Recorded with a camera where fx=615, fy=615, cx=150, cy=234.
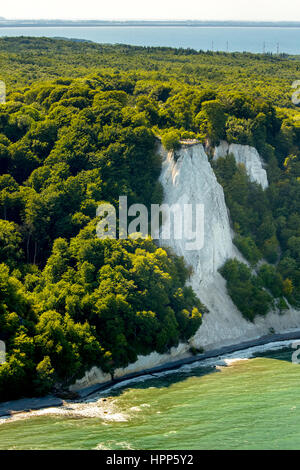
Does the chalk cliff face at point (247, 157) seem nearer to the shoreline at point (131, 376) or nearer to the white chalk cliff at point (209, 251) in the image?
the white chalk cliff at point (209, 251)

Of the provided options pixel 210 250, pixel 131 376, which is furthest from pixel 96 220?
pixel 131 376

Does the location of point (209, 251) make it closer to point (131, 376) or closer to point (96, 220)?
point (96, 220)

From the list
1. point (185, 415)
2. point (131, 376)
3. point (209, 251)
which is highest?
point (209, 251)

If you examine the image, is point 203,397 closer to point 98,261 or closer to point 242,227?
point 98,261

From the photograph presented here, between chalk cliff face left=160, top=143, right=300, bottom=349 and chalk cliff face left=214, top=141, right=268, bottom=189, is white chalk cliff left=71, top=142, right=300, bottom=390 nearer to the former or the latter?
chalk cliff face left=160, top=143, right=300, bottom=349
